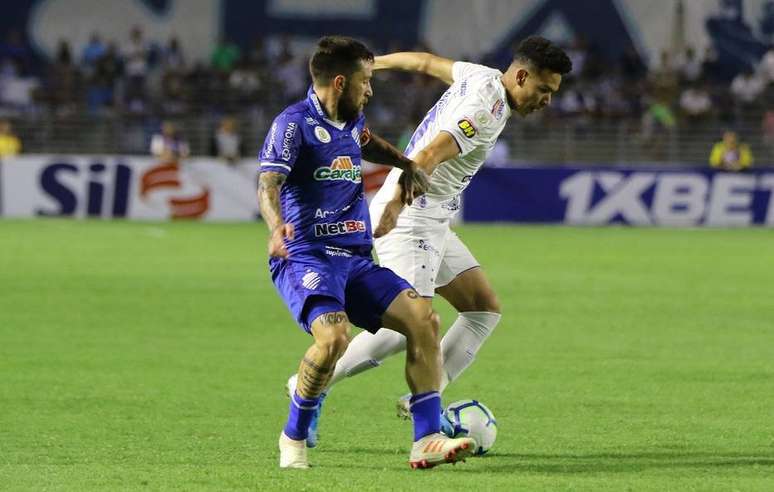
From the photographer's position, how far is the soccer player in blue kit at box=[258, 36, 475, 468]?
6887 millimetres

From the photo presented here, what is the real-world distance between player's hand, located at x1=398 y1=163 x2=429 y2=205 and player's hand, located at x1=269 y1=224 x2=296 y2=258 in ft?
3.16

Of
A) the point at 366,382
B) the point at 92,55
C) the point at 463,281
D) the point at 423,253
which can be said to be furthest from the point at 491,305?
the point at 92,55

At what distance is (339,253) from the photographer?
7.13 m

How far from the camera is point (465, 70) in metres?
8.60

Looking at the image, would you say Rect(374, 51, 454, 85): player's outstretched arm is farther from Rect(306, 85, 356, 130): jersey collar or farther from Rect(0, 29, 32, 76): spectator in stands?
Rect(0, 29, 32, 76): spectator in stands

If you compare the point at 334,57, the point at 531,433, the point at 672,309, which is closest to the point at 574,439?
the point at 531,433

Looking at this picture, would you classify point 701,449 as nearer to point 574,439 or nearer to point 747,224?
point 574,439

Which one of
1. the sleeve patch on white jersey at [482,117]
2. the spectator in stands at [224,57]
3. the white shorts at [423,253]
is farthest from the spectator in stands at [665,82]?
the sleeve patch on white jersey at [482,117]

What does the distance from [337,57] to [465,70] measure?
5.58ft

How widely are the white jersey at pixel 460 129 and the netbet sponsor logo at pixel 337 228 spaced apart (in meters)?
0.67

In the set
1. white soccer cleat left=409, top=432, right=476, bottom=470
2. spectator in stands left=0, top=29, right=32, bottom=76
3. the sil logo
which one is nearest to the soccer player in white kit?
white soccer cleat left=409, top=432, right=476, bottom=470

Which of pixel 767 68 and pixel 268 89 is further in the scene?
pixel 767 68

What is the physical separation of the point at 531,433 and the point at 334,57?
8.15 feet

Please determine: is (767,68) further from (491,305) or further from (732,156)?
(491,305)
